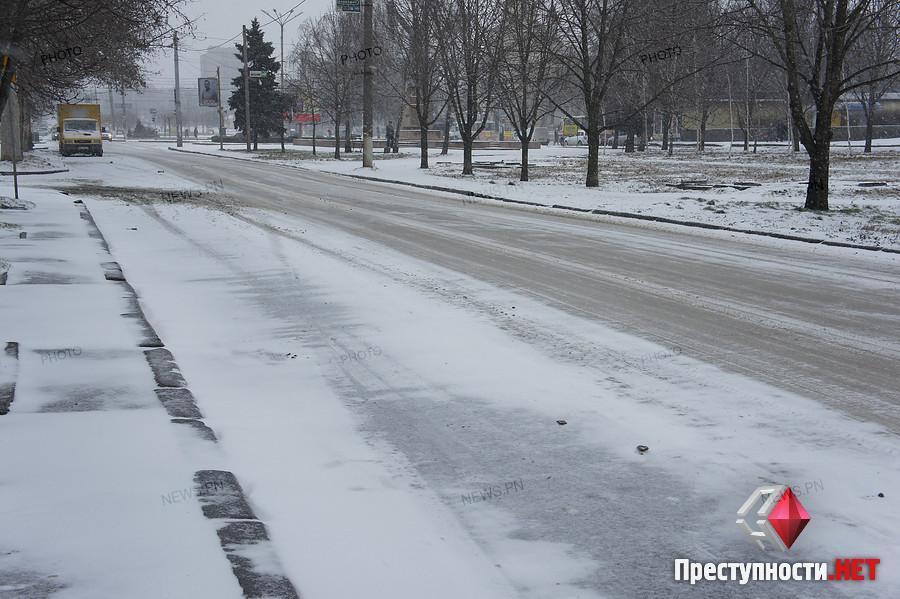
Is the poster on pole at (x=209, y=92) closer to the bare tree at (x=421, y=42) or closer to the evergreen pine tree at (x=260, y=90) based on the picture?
the evergreen pine tree at (x=260, y=90)

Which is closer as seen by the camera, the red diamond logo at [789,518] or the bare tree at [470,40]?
the red diamond logo at [789,518]

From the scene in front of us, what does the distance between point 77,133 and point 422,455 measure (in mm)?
52241

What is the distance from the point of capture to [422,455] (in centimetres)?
534

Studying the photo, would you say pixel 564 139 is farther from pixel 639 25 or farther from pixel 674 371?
pixel 674 371

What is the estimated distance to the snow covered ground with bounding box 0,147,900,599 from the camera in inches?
153

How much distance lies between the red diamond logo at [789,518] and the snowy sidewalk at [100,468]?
2.29 m

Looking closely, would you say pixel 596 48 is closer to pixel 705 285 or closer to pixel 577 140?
pixel 705 285

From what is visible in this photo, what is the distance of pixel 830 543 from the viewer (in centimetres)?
413

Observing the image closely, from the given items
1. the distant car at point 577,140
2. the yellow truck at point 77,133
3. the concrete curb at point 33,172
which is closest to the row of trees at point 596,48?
the concrete curb at point 33,172

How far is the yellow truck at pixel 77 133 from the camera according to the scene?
5188cm

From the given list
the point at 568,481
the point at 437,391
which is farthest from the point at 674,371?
the point at 568,481

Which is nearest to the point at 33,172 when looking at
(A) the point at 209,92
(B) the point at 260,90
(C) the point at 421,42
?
(C) the point at 421,42
